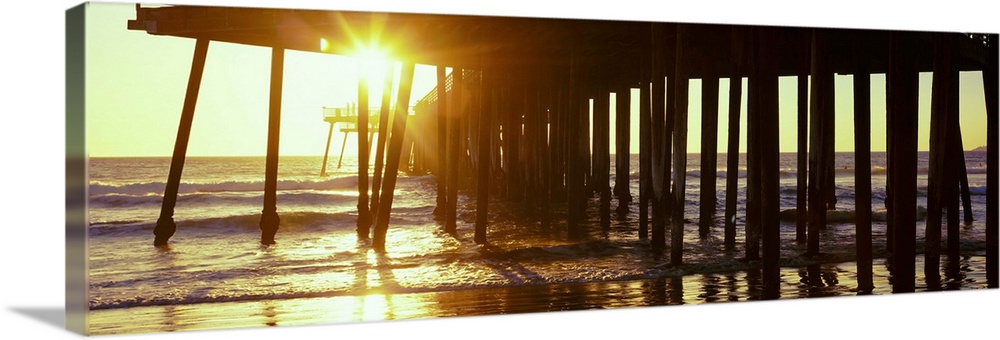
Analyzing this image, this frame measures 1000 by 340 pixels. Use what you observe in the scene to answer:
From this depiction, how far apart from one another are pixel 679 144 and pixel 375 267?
271 centimetres

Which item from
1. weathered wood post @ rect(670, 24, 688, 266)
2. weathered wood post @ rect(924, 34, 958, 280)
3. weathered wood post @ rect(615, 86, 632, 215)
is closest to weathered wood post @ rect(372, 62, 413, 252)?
weathered wood post @ rect(670, 24, 688, 266)

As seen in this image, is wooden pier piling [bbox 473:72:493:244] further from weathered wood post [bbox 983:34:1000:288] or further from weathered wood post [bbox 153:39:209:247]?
weathered wood post [bbox 983:34:1000:288]

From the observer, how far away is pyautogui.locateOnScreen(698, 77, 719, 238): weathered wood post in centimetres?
1034

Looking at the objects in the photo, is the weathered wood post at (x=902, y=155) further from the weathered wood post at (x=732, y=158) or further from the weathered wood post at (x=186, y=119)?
the weathered wood post at (x=186, y=119)

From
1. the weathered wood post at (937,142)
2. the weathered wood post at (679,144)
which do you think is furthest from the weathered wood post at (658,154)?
the weathered wood post at (937,142)

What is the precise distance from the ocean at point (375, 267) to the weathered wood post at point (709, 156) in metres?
0.20

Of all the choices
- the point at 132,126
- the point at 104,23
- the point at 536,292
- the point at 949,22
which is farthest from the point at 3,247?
the point at 949,22

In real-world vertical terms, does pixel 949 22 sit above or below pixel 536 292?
above

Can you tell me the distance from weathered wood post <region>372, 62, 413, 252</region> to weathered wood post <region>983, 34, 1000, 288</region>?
16.0ft

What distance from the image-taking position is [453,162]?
462 inches

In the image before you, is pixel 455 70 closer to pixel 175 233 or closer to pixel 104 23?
pixel 175 233

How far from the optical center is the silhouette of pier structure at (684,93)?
759cm

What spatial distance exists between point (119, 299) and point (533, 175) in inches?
366

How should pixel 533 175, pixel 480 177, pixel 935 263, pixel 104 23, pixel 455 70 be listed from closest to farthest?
pixel 104 23 → pixel 935 263 → pixel 480 177 → pixel 455 70 → pixel 533 175
